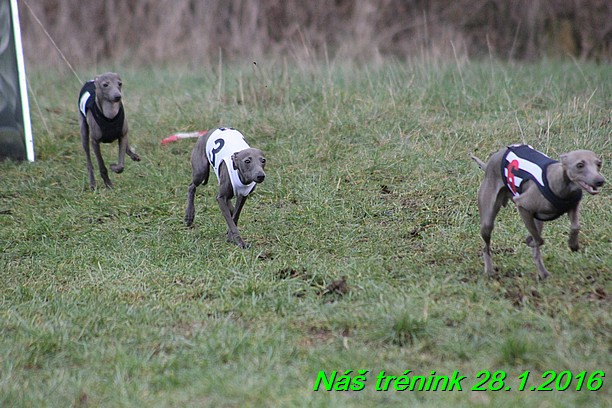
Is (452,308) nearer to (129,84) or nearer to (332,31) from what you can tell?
(129,84)

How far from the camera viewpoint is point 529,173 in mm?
4609

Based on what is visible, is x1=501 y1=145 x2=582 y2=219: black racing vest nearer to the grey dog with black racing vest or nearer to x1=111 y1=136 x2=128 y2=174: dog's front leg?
the grey dog with black racing vest

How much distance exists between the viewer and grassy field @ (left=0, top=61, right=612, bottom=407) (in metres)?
3.83

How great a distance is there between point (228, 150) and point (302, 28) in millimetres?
10997

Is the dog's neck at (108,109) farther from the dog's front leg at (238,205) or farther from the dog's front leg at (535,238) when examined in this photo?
the dog's front leg at (535,238)

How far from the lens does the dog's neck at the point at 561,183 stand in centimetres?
444

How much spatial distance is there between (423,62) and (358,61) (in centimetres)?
292

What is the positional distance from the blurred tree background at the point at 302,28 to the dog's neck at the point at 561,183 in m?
9.51

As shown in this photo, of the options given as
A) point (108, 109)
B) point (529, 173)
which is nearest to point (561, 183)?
point (529, 173)

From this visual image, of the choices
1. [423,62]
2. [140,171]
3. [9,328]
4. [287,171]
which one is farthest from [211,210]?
[423,62]

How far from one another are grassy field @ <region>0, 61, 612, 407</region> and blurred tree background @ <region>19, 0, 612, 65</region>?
4595mm

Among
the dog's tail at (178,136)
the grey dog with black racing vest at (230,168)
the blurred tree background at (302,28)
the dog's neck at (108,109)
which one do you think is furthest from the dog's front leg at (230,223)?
the blurred tree background at (302,28)

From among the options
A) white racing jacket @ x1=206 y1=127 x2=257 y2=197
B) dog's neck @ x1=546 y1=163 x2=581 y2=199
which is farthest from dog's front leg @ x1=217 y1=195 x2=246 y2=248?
dog's neck @ x1=546 y1=163 x2=581 y2=199

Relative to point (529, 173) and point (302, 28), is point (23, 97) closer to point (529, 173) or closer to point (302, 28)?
point (529, 173)
